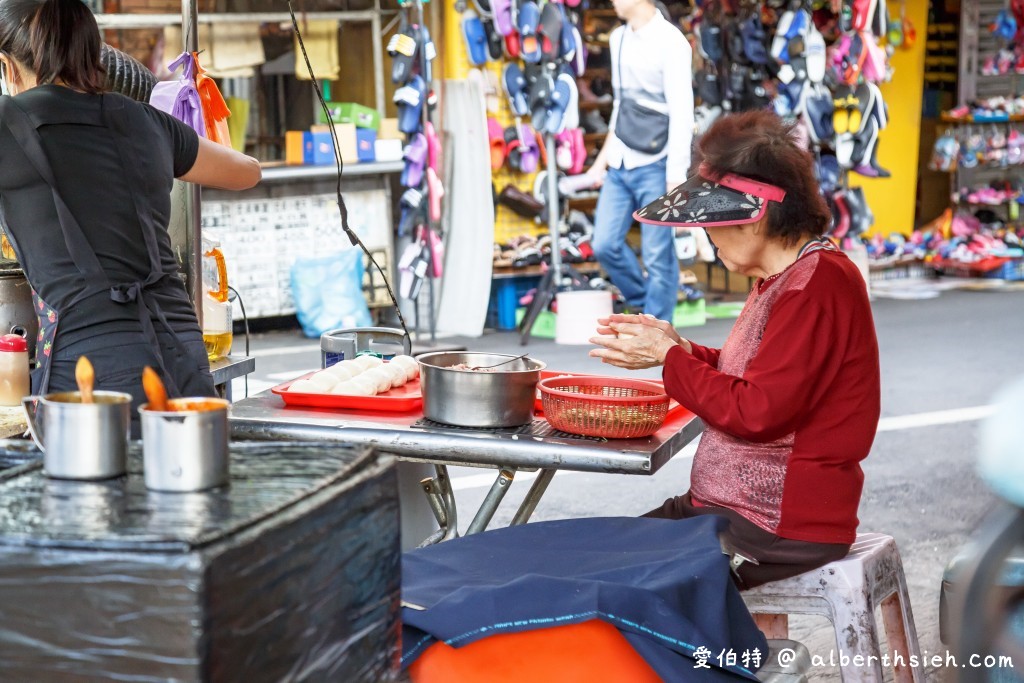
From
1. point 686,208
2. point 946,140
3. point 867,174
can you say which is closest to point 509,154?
point 867,174

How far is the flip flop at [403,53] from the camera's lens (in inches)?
309

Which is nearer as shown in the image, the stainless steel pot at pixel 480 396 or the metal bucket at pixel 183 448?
the metal bucket at pixel 183 448

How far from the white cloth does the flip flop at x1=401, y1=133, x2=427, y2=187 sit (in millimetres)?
1424

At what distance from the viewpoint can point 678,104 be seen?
23.2ft

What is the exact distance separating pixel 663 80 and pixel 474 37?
78.2 inches

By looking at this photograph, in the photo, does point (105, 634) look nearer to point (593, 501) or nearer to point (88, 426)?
point (88, 426)

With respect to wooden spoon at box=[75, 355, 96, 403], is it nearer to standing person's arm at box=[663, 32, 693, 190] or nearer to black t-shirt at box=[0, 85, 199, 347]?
black t-shirt at box=[0, 85, 199, 347]

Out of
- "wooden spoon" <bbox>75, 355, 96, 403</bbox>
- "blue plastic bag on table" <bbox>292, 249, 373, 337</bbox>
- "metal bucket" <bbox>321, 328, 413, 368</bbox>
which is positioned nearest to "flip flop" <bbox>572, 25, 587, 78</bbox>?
"blue plastic bag on table" <bbox>292, 249, 373, 337</bbox>

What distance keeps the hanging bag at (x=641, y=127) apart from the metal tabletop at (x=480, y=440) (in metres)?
4.60

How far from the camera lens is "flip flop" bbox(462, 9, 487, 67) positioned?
873 centimetres

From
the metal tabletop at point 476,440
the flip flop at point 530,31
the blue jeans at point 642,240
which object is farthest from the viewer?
the flip flop at point 530,31

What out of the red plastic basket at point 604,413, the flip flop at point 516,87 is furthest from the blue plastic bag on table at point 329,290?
the red plastic basket at point 604,413

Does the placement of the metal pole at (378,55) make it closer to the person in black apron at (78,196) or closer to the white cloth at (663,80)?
the white cloth at (663,80)

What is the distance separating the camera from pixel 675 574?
6.91 feet
